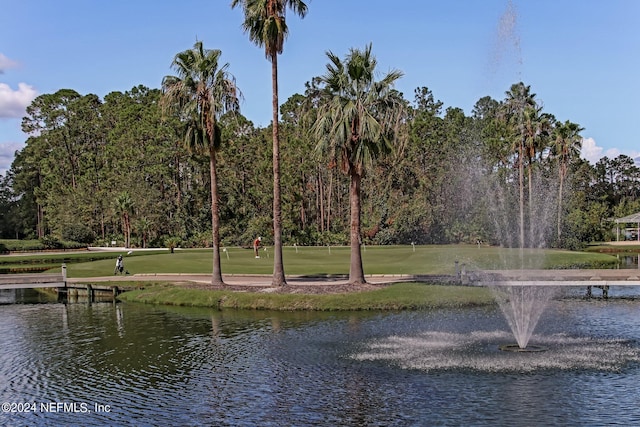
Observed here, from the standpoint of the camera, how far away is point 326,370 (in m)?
21.6

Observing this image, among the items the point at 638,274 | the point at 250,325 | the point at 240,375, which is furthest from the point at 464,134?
the point at 240,375

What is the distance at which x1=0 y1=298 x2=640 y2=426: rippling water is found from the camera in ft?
56.1

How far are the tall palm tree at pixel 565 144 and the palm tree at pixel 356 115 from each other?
52466 mm

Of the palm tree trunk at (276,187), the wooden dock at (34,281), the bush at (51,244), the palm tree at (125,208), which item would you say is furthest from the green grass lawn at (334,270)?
the bush at (51,244)

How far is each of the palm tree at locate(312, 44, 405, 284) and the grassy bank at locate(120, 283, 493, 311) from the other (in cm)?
328

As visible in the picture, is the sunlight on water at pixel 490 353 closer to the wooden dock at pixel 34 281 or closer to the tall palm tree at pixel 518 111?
the wooden dock at pixel 34 281

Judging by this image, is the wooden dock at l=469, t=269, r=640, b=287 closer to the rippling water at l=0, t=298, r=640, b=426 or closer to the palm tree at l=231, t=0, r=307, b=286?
the rippling water at l=0, t=298, r=640, b=426

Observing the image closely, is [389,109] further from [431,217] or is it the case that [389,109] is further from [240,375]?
[431,217]

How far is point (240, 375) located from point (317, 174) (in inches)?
3373

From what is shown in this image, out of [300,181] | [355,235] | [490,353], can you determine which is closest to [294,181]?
[300,181]

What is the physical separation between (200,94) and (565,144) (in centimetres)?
5852

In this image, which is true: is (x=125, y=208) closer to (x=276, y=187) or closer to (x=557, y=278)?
(x=276, y=187)

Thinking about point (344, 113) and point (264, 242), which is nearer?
point (344, 113)

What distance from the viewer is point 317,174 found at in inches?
4186
